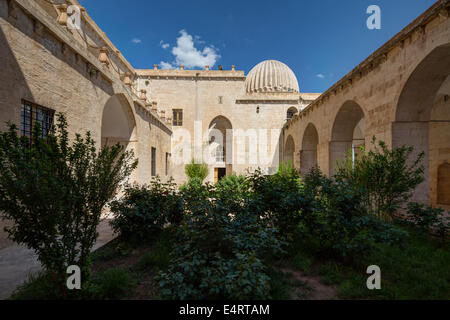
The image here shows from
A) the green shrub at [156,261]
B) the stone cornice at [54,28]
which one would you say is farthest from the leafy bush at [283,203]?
the stone cornice at [54,28]

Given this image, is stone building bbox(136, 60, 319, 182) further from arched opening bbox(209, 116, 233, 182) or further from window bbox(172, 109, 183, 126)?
arched opening bbox(209, 116, 233, 182)

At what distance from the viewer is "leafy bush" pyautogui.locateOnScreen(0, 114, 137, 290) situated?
Answer: 7.17ft

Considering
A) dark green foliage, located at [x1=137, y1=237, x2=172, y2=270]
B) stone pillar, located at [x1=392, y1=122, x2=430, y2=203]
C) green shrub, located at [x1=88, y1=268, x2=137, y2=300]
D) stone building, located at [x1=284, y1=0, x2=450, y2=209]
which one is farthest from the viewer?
stone pillar, located at [x1=392, y1=122, x2=430, y2=203]

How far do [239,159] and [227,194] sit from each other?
15.9 m

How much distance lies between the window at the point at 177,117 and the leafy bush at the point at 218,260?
1760cm

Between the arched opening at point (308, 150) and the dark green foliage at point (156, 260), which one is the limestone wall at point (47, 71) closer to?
the dark green foliage at point (156, 260)

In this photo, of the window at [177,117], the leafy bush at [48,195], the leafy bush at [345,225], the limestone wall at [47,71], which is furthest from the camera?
the window at [177,117]

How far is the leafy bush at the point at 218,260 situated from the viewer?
2240 millimetres

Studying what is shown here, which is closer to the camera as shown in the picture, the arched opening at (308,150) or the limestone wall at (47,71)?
the limestone wall at (47,71)

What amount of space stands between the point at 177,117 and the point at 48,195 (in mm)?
18938

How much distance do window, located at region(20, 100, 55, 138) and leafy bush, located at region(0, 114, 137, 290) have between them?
108 inches

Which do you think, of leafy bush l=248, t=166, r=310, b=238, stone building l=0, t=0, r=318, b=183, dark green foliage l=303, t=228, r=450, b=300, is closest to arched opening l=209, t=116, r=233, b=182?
stone building l=0, t=0, r=318, b=183

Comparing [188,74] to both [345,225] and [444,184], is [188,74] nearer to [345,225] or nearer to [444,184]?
[444,184]

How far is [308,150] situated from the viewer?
15336 millimetres
